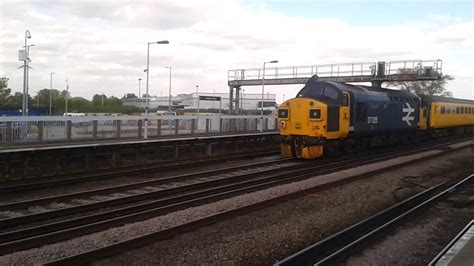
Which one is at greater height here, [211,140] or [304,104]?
[304,104]

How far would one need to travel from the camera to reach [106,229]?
28.0 ft

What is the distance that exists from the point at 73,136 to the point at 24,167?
9405 millimetres

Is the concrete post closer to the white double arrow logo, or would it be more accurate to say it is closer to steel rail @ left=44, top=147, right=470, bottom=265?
the white double arrow logo

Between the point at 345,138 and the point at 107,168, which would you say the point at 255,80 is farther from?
the point at 107,168

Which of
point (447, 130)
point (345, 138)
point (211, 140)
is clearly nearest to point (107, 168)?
point (211, 140)

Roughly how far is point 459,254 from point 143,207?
21.0ft

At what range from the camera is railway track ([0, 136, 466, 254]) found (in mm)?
7852

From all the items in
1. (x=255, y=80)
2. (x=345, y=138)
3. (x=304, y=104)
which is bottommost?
(x=345, y=138)

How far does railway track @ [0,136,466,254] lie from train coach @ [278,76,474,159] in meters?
1.88

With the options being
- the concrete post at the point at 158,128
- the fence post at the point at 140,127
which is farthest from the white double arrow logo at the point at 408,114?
the fence post at the point at 140,127

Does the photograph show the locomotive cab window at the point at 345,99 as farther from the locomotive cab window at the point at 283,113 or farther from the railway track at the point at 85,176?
the railway track at the point at 85,176

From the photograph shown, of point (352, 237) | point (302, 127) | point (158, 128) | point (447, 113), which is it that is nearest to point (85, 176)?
point (302, 127)

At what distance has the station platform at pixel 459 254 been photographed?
6410mm

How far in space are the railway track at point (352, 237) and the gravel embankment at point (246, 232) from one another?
544 millimetres
